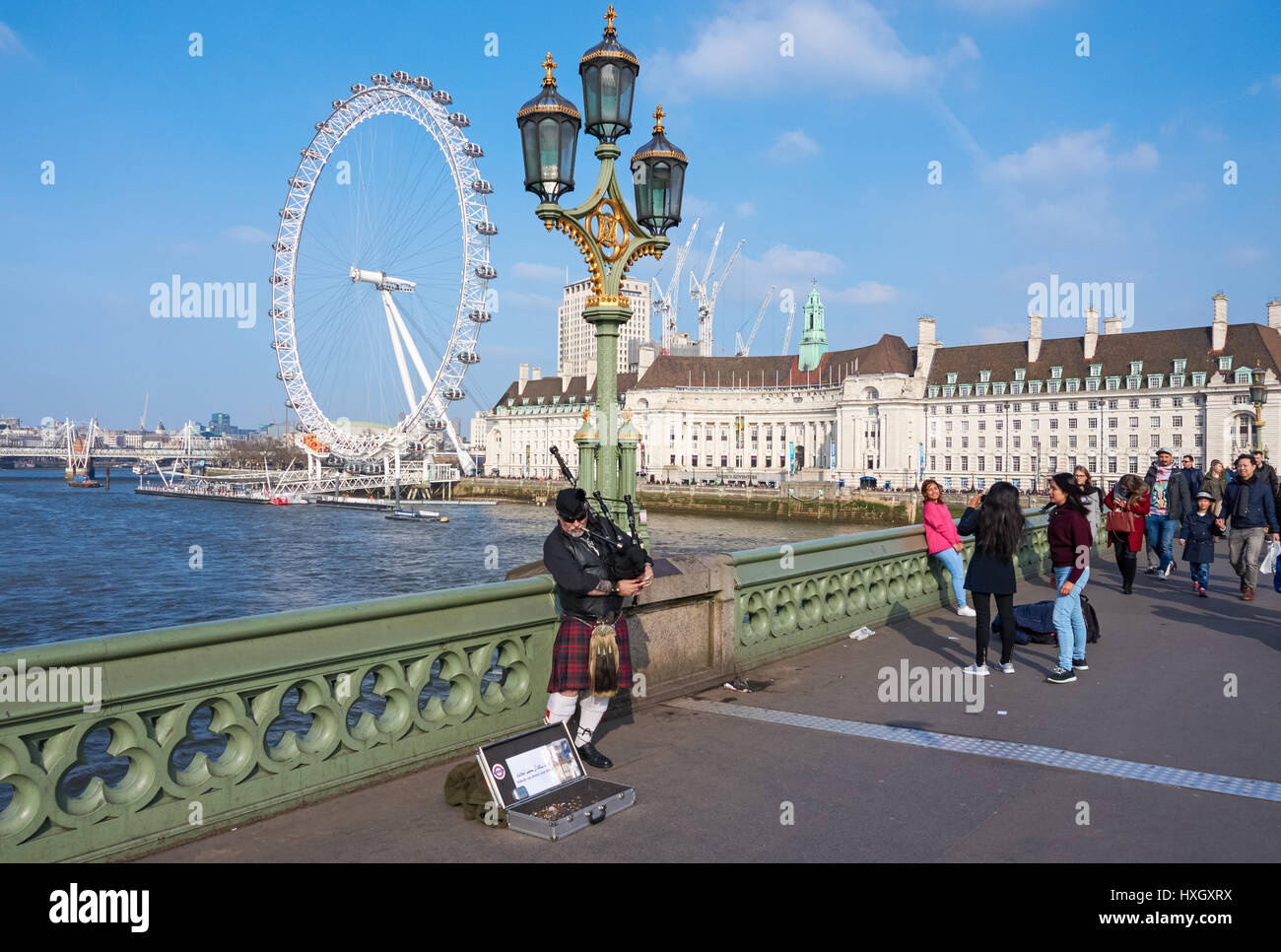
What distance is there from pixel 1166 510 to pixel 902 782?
42.6 ft

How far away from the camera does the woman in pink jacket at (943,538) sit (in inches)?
492

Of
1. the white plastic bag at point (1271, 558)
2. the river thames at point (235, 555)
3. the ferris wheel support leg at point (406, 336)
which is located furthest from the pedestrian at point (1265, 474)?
the ferris wheel support leg at point (406, 336)

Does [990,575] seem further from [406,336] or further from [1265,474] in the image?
[406,336]

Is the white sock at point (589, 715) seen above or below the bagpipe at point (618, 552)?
below

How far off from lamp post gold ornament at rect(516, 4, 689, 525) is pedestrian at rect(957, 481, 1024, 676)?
337cm

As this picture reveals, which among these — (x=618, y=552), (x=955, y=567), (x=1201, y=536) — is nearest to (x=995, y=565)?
(x=955, y=567)

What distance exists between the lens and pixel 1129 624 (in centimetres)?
1188

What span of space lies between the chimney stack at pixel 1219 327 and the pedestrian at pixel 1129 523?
335 ft

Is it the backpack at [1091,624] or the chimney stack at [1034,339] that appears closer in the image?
the backpack at [1091,624]

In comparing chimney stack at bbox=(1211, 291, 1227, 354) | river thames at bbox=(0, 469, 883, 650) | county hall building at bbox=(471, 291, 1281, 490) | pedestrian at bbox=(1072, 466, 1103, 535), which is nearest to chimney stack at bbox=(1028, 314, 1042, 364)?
county hall building at bbox=(471, 291, 1281, 490)

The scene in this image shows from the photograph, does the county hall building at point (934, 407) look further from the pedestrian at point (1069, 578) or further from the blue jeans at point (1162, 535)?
the pedestrian at point (1069, 578)
